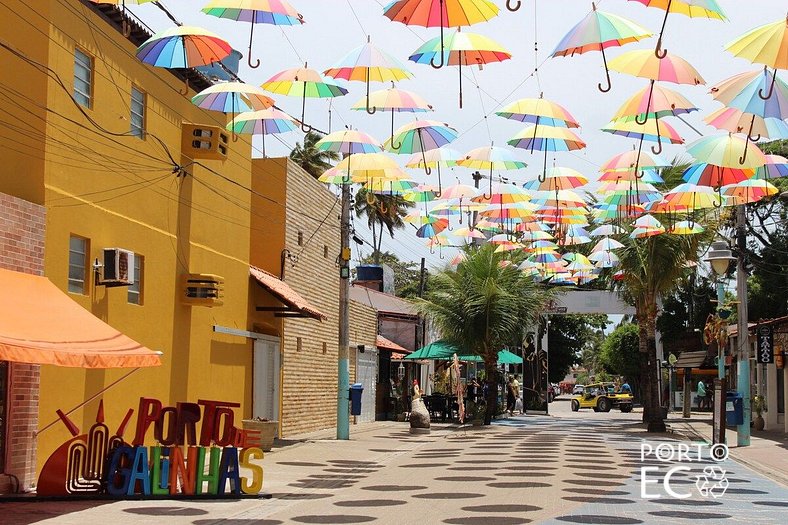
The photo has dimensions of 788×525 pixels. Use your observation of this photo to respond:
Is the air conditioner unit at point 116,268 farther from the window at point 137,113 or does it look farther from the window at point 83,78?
the window at point 137,113

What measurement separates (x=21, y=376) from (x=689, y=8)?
10009 mm

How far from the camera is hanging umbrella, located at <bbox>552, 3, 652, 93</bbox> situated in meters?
12.4

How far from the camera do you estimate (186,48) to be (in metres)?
13.8

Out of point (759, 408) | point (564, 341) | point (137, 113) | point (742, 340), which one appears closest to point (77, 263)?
point (137, 113)

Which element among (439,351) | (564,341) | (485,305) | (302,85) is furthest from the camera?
(564,341)

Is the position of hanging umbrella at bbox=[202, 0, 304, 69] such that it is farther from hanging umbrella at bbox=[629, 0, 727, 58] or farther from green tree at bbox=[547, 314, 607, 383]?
green tree at bbox=[547, 314, 607, 383]

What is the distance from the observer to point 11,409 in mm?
13938

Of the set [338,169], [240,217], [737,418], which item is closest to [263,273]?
[240,217]

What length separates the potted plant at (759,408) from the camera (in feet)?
117

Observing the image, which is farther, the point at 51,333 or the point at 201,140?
the point at 201,140

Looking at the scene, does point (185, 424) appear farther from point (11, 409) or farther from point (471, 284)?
point (471, 284)

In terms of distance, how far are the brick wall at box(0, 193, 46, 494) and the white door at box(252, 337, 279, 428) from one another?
1086 cm

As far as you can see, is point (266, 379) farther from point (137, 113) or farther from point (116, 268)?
point (116, 268)

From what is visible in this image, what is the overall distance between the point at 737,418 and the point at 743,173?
999cm
